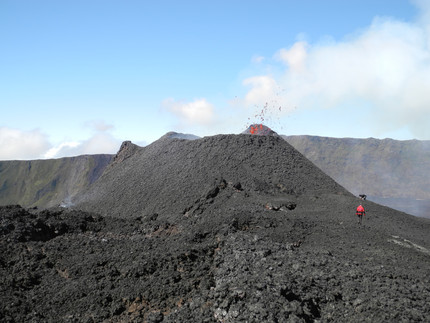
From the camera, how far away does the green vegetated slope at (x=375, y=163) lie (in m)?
72.6

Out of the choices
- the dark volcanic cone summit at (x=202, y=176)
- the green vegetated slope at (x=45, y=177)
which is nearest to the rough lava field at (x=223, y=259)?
the dark volcanic cone summit at (x=202, y=176)

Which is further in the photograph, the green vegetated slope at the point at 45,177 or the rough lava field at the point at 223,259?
the green vegetated slope at the point at 45,177

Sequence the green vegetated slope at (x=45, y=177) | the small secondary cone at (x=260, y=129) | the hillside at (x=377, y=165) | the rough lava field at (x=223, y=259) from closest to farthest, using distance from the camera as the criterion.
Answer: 1. the rough lava field at (x=223, y=259)
2. the small secondary cone at (x=260, y=129)
3. the hillside at (x=377, y=165)
4. the green vegetated slope at (x=45, y=177)

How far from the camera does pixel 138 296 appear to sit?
33.7 feet

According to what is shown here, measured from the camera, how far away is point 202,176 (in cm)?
2805

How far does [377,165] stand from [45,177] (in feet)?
242

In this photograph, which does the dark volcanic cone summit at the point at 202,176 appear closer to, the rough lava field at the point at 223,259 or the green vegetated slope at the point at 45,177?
the rough lava field at the point at 223,259

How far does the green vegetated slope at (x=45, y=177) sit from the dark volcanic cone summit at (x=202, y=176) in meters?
42.1

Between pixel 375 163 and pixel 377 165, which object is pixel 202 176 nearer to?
pixel 377 165

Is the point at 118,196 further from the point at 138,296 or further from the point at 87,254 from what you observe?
the point at 138,296

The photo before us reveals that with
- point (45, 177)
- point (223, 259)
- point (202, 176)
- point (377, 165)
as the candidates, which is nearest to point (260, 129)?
point (202, 176)

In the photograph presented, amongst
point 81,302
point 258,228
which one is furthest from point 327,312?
point 258,228

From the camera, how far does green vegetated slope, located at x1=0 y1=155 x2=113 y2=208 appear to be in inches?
2940

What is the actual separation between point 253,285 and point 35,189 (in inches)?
3088
